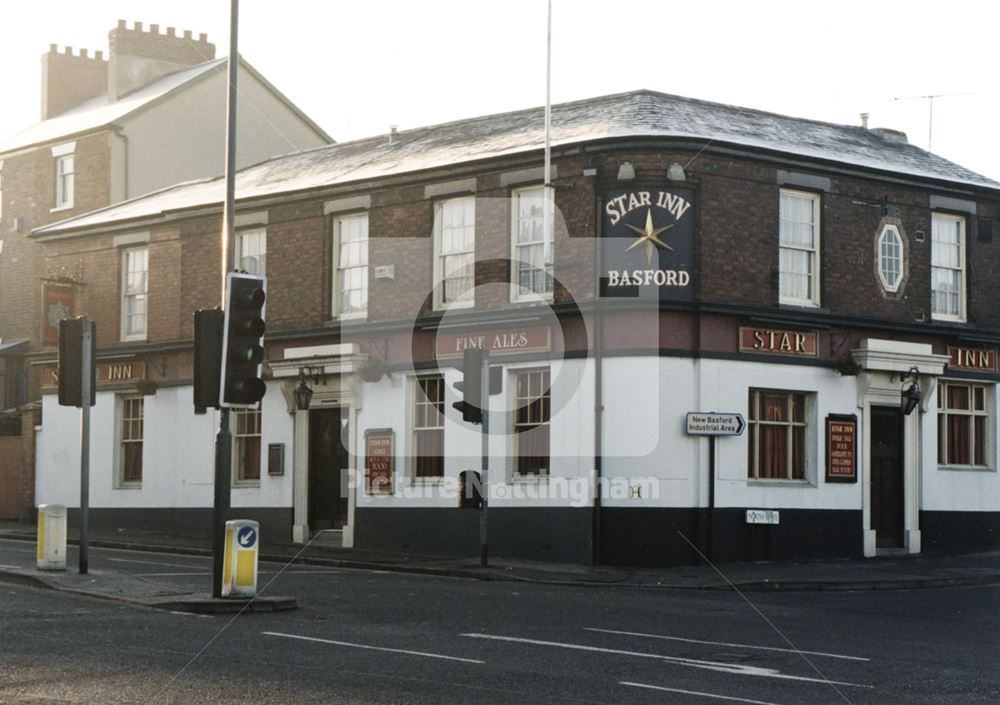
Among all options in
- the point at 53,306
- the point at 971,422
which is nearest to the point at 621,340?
the point at 971,422

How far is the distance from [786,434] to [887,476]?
2.61m

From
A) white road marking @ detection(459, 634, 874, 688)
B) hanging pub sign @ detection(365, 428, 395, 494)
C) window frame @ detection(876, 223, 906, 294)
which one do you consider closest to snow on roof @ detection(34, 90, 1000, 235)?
window frame @ detection(876, 223, 906, 294)

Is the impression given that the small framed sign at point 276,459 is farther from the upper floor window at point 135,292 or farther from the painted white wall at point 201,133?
the painted white wall at point 201,133

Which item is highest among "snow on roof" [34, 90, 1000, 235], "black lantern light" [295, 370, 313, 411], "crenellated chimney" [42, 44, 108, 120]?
"crenellated chimney" [42, 44, 108, 120]

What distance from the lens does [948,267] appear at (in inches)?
1078

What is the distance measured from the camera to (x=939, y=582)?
21547 mm

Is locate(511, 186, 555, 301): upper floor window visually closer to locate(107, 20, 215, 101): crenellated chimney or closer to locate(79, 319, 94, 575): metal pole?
locate(79, 319, 94, 575): metal pole

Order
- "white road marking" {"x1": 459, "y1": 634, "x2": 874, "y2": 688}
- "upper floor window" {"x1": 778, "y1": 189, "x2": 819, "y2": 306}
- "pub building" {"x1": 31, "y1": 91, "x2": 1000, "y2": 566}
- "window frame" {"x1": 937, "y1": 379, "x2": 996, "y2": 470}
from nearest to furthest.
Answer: "white road marking" {"x1": 459, "y1": 634, "x2": 874, "y2": 688} < "pub building" {"x1": 31, "y1": 91, "x2": 1000, "y2": 566} < "upper floor window" {"x1": 778, "y1": 189, "x2": 819, "y2": 306} < "window frame" {"x1": 937, "y1": 379, "x2": 996, "y2": 470}

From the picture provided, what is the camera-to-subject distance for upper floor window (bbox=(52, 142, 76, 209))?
3862cm

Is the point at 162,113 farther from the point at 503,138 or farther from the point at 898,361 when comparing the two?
the point at 898,361

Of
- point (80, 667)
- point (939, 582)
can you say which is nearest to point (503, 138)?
point (939, 582)

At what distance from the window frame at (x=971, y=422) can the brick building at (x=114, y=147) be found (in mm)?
20605

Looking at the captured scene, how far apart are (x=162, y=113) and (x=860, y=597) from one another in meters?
25.4

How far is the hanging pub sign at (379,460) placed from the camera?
1061 inches
